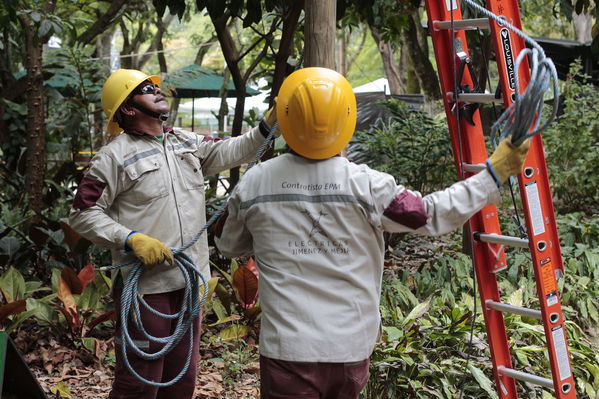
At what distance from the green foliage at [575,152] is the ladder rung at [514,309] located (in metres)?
6.68

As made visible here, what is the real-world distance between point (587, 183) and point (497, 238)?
7.32 metres

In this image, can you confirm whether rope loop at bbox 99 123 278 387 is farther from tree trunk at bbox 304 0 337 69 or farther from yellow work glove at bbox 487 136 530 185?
yellow work glove at bbox 487 136 530 185

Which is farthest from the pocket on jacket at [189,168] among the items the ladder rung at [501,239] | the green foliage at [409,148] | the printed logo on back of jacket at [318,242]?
the green foliage at [409,148]

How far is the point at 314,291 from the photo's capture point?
2486 mm

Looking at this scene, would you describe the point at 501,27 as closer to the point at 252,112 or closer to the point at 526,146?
the point at 526,146

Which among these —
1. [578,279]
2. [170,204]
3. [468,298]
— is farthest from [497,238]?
[578,279]

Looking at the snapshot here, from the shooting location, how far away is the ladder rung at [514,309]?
324cm

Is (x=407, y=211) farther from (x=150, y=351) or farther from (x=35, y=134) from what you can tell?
(x=35, y=134)

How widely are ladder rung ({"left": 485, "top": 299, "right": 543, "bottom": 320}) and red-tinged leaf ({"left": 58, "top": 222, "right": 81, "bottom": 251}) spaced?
329 cm

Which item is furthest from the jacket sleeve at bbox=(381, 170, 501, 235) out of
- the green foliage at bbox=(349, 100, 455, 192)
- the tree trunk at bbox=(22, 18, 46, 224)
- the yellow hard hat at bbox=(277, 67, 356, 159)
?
the green foliage at bbox=(349, 100, 455, 192)

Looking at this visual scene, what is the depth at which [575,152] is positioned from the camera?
1016 cm

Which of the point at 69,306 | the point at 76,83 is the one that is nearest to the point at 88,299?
the point at 69,306

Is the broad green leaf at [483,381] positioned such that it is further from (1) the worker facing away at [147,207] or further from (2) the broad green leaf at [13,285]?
(2) the broad green leaf at [13,285]

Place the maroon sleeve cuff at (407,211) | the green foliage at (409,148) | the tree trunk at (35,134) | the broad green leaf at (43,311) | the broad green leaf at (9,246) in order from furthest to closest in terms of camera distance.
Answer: the green foliage at (409,148), the tree trunk at (35,134), the broad green leaf at (9,246), the broad green leaf at (43,311), the maroon sleeve cuff at (407,211)
